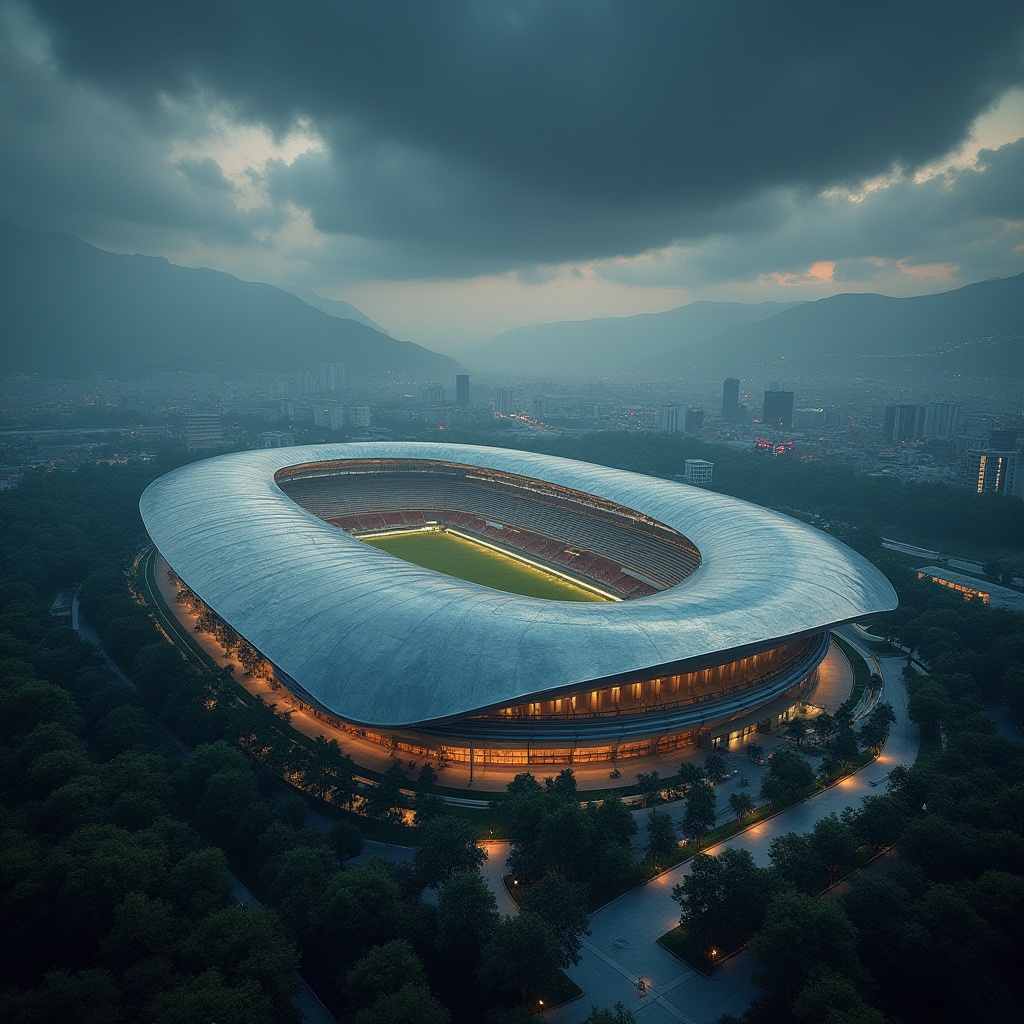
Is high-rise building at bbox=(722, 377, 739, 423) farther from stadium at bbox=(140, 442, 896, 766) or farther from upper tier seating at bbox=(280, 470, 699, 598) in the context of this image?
stadium at bbox=(140, 442, 896, 766)

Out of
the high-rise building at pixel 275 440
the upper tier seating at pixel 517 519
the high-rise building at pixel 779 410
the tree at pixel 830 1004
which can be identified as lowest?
the tree at pixel 830 1004

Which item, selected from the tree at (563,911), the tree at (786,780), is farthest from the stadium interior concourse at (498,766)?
the tree at (563,911)

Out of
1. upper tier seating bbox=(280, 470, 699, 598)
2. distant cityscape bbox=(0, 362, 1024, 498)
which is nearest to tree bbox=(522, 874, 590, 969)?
upper tier seating bbox=(280, 470, 699, 598)

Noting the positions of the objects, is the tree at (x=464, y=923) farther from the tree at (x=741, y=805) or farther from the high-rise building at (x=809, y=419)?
the high-rise building at (x=809, y=419)

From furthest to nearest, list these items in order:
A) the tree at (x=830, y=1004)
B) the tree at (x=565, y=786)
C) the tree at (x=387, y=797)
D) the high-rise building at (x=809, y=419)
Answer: the high-rise building at (x=809, y=419) < the tree at (x=565, y=786) < the tree at (x=387, y=797) < the tree at (x=830, y=1004)

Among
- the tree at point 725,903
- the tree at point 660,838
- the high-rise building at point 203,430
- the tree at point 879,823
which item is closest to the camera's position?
the tree at point 725,903

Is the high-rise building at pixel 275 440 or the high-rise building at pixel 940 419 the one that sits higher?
the high-rise building at pixel 940 419
